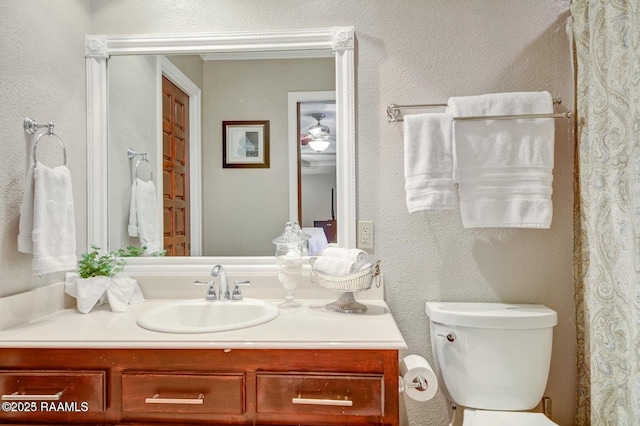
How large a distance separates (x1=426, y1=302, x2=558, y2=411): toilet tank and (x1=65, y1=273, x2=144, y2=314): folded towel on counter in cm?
127

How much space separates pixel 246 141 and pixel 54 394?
1.10m

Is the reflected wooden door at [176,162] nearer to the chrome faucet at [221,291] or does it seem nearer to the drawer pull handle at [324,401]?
the chrome faucet at [221,291]

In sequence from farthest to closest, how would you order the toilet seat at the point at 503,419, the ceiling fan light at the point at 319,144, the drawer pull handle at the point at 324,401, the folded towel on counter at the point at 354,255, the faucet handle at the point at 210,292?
1. the ceiling fan light at the point at 319,144
2. the faucet handle at the point at 210,292
3. the folded towel on counter at the point at 354,255
4. the toilet seat at the point at 503,419
5. the drawer pull handle at the point at 324,401

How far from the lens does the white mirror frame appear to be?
1.64 meters

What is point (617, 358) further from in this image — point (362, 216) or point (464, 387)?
point (362, 216)

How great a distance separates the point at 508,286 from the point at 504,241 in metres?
0.19

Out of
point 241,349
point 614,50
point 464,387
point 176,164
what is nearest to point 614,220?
point 614,50

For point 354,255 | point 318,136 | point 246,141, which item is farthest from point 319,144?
point 354,255

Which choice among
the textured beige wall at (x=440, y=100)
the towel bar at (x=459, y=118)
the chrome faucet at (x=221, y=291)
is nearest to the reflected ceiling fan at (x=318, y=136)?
the textured beige wall at (x=440, y=100)

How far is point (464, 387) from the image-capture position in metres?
1.43

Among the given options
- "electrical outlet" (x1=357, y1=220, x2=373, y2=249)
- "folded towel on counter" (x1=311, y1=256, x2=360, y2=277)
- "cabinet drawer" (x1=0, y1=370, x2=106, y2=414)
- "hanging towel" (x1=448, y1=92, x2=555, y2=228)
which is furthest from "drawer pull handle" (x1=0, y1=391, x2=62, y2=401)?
"hanging towel" (x1=448, y1=92, x2=555, y2=228)

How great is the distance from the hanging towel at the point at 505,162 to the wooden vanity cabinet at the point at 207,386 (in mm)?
694

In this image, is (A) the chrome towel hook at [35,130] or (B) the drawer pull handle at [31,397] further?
(A) the chrome towel hook at [35,130]

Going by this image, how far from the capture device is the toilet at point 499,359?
1409 mm
